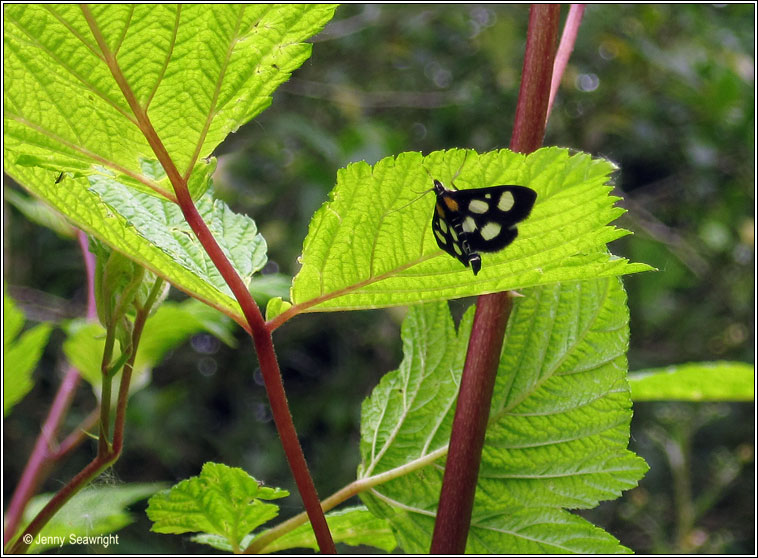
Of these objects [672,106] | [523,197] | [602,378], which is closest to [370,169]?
[523,197]

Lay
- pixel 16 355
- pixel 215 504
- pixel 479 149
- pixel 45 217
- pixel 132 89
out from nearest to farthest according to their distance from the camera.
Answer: pixel 132 89 → pixel 215 504 → pixel 16 355 → pixel 45 217 → pixel 479 149

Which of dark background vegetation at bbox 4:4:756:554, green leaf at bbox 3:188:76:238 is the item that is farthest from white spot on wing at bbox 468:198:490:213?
dark background vegetation at bbox 4:4:756:554

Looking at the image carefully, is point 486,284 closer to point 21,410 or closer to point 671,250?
point 671,250

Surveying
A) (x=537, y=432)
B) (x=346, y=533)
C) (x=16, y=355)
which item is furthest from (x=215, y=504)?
(x=16, y=355)

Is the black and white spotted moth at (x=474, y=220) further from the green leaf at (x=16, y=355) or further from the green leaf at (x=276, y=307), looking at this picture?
the green leaf at (x=16, y=355)

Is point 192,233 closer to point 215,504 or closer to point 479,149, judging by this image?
point 215,504

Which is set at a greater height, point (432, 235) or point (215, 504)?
point (432, 235)

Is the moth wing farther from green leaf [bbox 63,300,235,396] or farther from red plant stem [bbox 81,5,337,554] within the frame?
green leaf [bbox 63,300,235,396]
